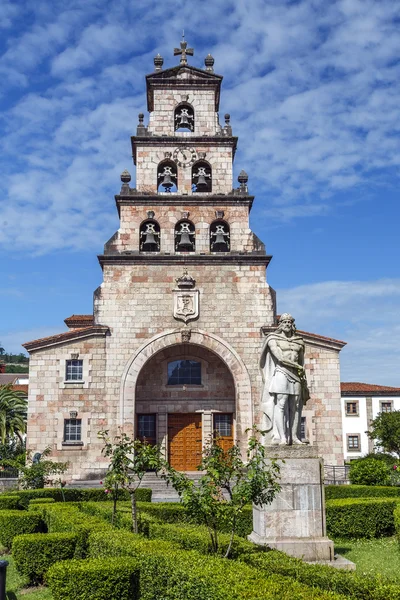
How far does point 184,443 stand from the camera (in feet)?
87.2

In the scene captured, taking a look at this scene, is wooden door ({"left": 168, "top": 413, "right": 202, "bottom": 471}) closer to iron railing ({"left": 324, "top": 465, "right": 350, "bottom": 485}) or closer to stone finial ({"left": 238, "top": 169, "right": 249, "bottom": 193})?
iron railing ({"left": 324, "top": 465, "right": 350, "bottom": 485})

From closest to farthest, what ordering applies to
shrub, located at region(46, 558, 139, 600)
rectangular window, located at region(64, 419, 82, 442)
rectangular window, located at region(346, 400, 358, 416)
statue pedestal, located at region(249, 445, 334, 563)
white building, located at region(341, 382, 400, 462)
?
shrub, located at region(46, 558, 139, 600)
statue pedestal, located at region(249, 445, 334, 563)
rectangular window, located at region(64, 419, 82, 442)
white building, located at region(341, 382, 400, 462)
rectangular window, located at region(346, 400, 358, 416)

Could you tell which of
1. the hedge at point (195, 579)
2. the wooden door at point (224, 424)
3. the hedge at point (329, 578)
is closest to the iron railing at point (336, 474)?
the wooden door at point (224, 424)

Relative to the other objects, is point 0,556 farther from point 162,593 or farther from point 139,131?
point 139,131

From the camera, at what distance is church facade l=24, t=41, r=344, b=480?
81.9ft

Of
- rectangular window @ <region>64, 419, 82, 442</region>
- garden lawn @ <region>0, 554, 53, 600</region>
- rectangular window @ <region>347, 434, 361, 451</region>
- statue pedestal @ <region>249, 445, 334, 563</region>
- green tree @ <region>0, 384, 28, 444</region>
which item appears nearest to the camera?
garden lawn @ <region>0, 554, 53, 600</region>

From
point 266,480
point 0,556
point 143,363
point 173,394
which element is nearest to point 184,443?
point 173,394

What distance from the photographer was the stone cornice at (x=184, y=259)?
26.1 m

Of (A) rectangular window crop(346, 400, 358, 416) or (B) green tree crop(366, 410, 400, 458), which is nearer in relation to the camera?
(B) green tree crop(366, 410, 400, 458)

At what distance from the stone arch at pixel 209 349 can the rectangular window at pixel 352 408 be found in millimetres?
29169

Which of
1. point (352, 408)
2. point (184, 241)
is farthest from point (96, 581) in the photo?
point (352, 408)

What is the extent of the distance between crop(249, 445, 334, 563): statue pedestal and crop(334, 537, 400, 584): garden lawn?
0.85 meters

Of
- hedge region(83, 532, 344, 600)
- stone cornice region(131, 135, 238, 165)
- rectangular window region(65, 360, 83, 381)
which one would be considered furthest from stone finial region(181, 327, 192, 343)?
hedge region(83, 532, 344, 600)

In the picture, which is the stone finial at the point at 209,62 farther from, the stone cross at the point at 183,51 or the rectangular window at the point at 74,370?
the rectangular window at the point at 74,370
